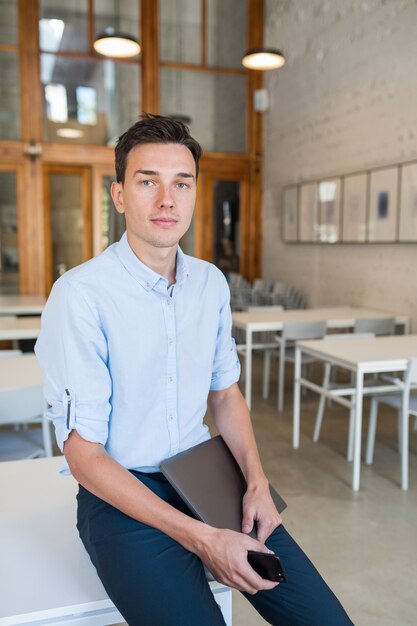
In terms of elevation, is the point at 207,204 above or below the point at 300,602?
above

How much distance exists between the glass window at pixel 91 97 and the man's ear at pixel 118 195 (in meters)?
6.73

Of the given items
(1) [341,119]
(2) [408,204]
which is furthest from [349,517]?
(1) [341,119]

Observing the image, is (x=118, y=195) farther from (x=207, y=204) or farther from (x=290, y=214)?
(x=207, y=204)

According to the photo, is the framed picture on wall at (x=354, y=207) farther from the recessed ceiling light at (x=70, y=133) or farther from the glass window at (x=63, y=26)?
the glass window at (x=63, y=26)

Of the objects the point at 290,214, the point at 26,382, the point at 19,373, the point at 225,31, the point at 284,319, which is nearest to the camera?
the point at 26,382

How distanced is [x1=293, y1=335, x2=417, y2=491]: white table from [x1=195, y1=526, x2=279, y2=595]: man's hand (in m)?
2.01

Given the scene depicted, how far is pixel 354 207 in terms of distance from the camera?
5.91m

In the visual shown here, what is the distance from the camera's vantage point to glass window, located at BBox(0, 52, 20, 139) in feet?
23.9

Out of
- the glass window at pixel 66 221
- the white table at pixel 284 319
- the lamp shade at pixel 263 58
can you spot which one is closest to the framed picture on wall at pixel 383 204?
the white table at pixel 284 319

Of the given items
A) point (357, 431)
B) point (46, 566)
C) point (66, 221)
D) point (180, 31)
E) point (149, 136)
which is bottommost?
point (357, 431)

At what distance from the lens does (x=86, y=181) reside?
26.0 feet

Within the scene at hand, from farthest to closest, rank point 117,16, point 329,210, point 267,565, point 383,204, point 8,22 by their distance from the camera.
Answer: point 117,16 → point 8,22 → point 329,210 → point 383,204 → point 267,565

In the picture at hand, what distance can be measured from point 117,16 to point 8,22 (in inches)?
57.5

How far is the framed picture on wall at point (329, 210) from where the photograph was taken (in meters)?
6.25
